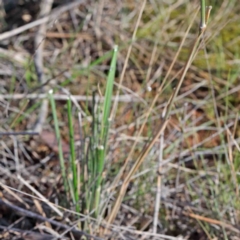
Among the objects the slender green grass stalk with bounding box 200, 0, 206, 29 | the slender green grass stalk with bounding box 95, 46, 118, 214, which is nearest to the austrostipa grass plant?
the slender green grass stalk with bounding box 95, 46, 118, 214

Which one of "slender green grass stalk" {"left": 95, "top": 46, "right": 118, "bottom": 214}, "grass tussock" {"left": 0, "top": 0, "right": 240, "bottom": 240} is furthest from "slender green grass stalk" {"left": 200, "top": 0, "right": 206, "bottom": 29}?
"slender green grass stalk" {"left": 95, "top": 46, "right": 118, "bottom": 214}

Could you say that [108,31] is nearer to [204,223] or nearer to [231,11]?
[231,11]

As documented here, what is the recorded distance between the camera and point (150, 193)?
1368 mm

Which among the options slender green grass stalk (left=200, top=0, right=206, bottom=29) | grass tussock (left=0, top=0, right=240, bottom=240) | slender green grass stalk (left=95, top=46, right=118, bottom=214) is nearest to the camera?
slender green grass stalk (left=200, top=0, right=206, bottom=29)

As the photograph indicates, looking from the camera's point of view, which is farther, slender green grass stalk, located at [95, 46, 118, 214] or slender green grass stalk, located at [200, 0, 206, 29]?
slender green grass stalk, located at [95, 46, 118, 214]

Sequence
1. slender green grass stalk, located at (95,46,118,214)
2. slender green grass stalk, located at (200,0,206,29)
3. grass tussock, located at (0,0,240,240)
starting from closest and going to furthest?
slender green grass stalk, located at (200,0,206,29), slender green grass stalk, located at (95,46,118,214), grass tussock, located at (0,0,240,240)

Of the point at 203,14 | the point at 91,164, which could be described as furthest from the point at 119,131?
the point at 203,14

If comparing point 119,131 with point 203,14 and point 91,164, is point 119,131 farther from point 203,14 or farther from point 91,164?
point 203,14

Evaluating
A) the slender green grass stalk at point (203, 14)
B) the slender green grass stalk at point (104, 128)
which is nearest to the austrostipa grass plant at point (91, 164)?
the slender green grass stalk at point (104, 128)

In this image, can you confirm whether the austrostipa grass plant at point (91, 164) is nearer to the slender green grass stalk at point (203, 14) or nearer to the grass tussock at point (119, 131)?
the grass tussock at point (119, 131)

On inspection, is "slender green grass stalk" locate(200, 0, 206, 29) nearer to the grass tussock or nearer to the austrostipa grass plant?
the grass tussock

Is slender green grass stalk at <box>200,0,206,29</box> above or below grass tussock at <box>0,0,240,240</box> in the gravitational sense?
above

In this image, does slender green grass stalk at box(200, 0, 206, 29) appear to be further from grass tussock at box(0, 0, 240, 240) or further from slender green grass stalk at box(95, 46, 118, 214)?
slender green grass stalk at box(95, 46, 118, 214)

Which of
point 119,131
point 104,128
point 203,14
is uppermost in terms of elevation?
point 203,14
